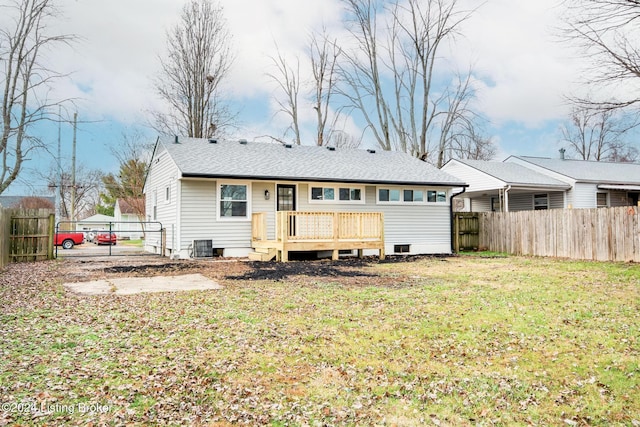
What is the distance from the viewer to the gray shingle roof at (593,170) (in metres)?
22.7

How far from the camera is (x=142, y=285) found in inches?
333

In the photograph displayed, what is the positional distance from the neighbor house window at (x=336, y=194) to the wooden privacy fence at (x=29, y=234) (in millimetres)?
8438

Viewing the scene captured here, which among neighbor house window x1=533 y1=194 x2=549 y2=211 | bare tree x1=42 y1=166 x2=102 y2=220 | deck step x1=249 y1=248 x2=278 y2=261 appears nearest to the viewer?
deck step x1=249 y1=248 x2=278 y2=261

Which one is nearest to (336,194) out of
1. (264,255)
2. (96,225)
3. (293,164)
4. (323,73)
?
(293,164)

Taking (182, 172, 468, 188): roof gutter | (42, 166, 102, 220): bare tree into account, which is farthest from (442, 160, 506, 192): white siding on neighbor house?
(42, 166, 102, 220): bare tree

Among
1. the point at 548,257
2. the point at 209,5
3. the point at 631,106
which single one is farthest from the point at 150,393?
the point at 209,5

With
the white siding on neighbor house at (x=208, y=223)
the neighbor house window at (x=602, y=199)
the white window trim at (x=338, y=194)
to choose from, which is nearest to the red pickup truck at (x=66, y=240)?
the white siding on neighbor house at (x=208, y=223)

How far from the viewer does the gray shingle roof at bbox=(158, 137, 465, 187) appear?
46.5ft

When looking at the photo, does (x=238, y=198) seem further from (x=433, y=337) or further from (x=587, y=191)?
(x=587, y=191)

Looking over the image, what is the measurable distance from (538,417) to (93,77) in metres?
17.3

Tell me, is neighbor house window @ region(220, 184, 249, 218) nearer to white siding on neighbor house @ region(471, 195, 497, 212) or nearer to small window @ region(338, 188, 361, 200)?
small window @ region(338, 188, 361, 200)

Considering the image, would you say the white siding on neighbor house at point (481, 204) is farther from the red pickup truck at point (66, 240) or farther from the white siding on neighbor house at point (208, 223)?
the red pickup truck at point (66, 240)

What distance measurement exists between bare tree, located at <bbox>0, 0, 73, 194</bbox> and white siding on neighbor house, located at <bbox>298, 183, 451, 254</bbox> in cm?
896

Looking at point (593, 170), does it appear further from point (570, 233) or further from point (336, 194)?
point (336, 194)
